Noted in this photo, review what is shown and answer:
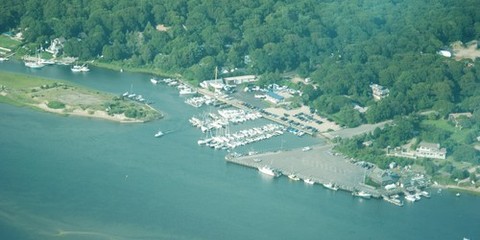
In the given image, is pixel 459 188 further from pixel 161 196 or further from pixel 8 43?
pixel 8 43

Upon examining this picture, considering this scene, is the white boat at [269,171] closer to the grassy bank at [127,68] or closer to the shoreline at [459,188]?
the shoreline at [459,188]

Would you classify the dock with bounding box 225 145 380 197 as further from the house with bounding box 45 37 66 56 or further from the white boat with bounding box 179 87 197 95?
the house with bounding box 45 37 66 56

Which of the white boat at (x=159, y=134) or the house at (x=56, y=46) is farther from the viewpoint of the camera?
the house at (x=56, y=46)

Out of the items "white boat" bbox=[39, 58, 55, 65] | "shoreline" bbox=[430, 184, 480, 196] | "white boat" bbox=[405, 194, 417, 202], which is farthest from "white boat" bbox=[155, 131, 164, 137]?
"white boat" bbox=[39, 58, 55, 65]

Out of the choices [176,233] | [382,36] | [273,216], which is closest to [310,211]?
[273,216]

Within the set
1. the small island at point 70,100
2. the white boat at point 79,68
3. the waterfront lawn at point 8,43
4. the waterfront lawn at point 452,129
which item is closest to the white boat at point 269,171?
the small island at point 70,100
